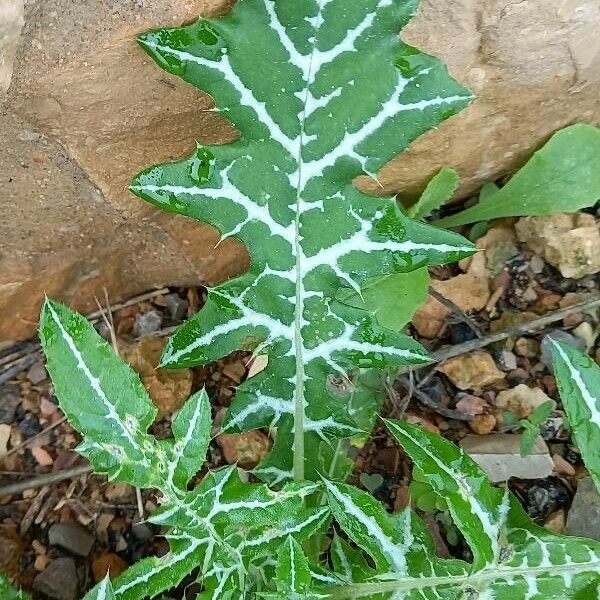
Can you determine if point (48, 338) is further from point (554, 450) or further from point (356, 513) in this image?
point (554, 450)

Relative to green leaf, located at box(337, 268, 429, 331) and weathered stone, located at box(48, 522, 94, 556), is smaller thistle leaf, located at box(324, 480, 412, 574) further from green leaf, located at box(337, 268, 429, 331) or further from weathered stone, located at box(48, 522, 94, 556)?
weathered stone, located at box(48, 522, 94, 556)

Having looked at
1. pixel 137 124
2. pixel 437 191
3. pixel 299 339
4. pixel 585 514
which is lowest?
pixel 585 514

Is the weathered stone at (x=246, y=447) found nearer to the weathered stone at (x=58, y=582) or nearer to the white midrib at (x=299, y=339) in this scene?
the white midrib at (x=299, y=339)

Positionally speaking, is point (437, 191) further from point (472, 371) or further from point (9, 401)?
point (9, 401)

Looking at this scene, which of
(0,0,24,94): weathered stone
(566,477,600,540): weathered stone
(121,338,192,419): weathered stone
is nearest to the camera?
(0,0,24,94): weathered stone

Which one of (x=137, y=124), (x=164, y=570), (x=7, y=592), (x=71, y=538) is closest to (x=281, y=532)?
(x=164, y=570)

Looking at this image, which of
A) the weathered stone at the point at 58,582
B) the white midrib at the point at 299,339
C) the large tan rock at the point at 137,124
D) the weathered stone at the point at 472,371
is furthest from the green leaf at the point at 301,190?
the weathered stone at the point at 58,582

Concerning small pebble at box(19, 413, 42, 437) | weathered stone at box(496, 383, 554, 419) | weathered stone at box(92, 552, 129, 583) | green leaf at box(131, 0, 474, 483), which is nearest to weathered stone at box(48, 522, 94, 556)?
weathered stone at box(92, 552, 129, 583)
